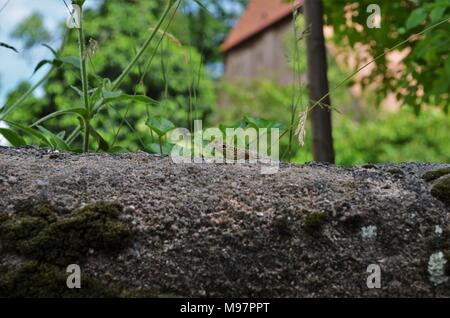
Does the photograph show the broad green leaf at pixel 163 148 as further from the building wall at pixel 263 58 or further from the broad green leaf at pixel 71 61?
the building wall at pixel 263 58

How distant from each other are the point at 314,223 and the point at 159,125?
2.85 feet

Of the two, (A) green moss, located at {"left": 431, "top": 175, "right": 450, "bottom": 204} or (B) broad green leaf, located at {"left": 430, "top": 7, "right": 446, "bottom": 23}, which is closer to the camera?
(A) green moss, located at {"left": 431, "top": 175, "right": 450, "bottom": 204}

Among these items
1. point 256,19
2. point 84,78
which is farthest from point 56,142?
point 256,19

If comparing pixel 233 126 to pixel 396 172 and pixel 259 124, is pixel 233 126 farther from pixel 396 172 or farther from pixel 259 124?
pixel 396 172

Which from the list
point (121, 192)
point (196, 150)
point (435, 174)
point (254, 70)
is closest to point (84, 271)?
point (121, 192)

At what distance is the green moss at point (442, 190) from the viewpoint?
1826 millimetres

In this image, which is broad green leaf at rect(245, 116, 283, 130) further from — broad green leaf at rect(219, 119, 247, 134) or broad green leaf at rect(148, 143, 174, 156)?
broad green leaf at rect(148, 143, 174, 156)

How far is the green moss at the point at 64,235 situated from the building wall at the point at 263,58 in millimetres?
14982

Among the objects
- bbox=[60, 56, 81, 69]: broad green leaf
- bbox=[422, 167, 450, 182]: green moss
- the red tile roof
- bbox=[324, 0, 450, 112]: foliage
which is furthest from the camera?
the red tile roof

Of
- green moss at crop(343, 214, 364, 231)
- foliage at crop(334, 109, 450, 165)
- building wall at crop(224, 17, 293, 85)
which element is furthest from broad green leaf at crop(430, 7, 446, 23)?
building wall at crop(224, 17, 293, 85)

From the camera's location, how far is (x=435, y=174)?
6.36ft

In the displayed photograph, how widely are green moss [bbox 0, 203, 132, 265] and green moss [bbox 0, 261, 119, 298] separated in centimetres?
4

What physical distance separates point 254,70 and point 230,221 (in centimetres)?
1760

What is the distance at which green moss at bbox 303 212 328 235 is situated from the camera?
170cm
